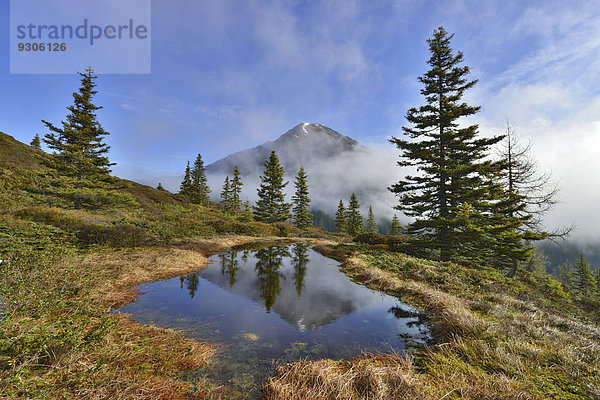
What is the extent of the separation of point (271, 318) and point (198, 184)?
57.3 meters

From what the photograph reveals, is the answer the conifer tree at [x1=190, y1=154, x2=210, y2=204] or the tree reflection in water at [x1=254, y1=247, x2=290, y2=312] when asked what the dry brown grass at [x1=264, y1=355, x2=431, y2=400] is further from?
the conifer tree at [x1=190, y1=154, x2=210, y2=204]

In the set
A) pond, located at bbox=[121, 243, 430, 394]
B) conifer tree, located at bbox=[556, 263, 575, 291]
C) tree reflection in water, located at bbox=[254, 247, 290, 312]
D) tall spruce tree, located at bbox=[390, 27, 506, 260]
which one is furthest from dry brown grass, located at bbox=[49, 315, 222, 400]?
conifer tree, located at bbox=[556, 263, 575, 291]

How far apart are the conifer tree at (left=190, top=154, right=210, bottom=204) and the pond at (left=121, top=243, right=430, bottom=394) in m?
49.6

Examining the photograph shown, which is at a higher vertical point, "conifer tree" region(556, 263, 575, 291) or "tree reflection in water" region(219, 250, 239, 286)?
"tree reflection in water" region(219, 250, 239, 286)

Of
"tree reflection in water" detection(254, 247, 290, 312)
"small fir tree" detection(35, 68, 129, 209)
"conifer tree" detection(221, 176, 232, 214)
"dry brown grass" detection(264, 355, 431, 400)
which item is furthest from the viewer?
"conifer tree" detection(221, 176, 232, 214)

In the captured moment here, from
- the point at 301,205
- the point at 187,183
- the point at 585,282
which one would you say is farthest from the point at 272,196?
the point at 585,282

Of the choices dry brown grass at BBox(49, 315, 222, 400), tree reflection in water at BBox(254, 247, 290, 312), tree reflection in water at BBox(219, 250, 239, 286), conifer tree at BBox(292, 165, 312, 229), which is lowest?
tree reflection in water at BBox(254, 247, 290, 312)

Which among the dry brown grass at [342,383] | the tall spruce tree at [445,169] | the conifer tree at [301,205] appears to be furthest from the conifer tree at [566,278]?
the dry brown grass at [342,383]

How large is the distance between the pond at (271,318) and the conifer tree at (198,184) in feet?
163

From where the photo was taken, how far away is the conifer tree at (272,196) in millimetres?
43469

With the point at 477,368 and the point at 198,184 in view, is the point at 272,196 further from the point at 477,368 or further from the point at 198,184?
the point at 477,368

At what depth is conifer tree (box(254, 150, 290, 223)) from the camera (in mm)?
43469

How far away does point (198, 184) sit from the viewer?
189ft

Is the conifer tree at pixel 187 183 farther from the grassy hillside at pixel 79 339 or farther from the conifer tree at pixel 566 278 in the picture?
the conifer tree at pixel 566 278
